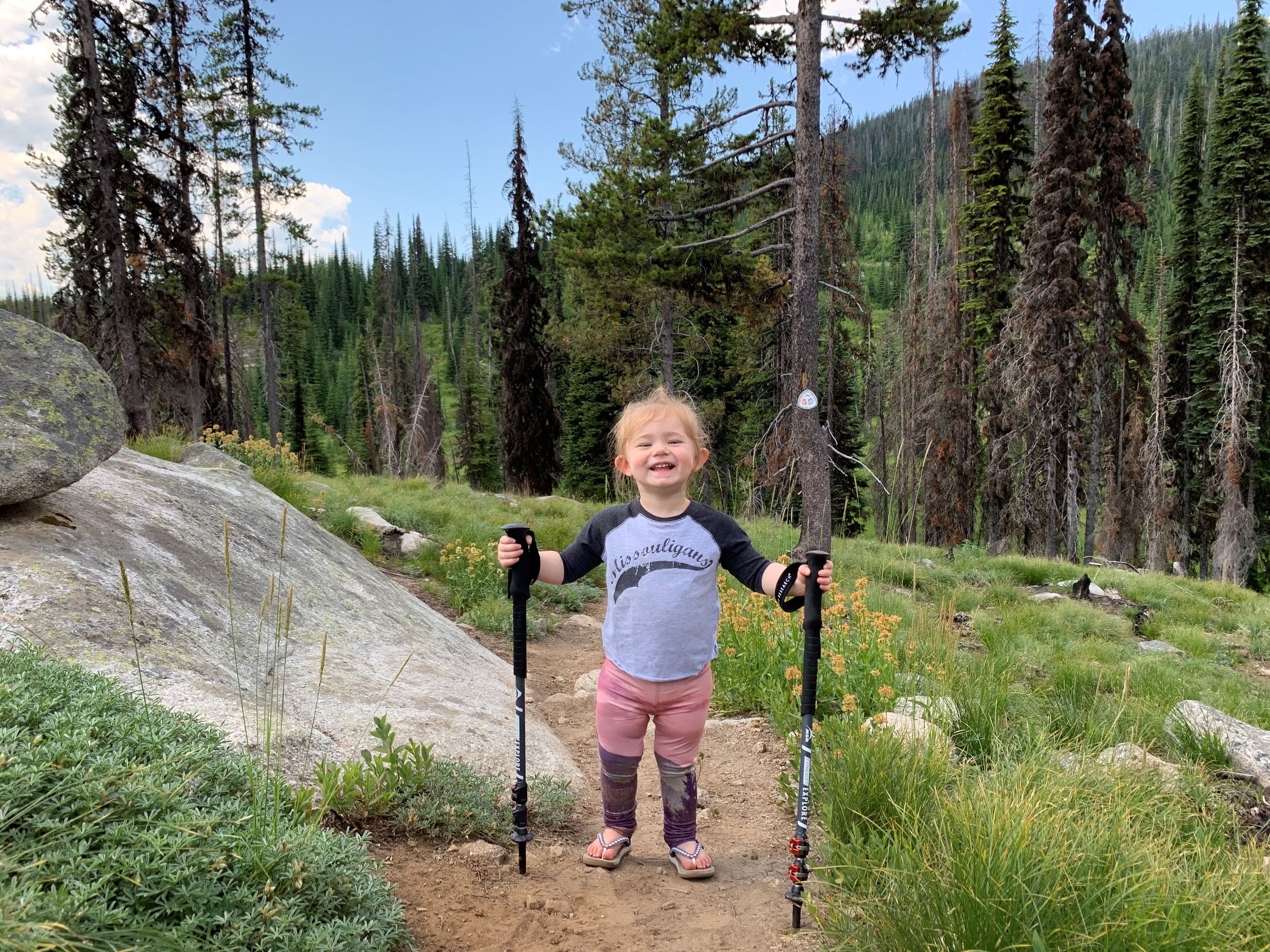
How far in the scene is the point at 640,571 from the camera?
3.08 m

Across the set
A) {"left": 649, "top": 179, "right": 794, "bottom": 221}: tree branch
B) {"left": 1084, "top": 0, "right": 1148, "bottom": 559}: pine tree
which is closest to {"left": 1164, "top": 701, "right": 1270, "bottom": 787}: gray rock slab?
{"left": 649, "top": 179, "right": 794, "bottom": 221}: tree branch

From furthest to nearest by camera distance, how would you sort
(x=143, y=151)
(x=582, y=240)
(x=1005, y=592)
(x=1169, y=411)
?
1. (x=1169, y=411)
2. (x=143, y=151)
3. (x=1005, y=592)
4. (x=582, y=240)

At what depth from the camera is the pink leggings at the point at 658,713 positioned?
301 cm

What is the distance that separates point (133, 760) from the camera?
218 cm

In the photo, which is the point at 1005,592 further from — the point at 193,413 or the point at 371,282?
the point at 371,282

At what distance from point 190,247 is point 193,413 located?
5.03 meters

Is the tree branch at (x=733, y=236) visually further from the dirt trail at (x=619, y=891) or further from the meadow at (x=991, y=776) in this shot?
the dirt trail at (x=619, y=891)

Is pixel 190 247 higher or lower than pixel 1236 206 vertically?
lower

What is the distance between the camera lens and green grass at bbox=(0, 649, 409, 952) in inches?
65.1

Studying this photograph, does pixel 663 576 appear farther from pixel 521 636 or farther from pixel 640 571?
pixel 521 636

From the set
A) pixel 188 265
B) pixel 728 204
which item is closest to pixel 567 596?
pixel 728 204

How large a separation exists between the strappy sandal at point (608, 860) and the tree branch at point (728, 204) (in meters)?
7.64

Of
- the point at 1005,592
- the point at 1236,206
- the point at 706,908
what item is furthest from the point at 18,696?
the point at 1236,206

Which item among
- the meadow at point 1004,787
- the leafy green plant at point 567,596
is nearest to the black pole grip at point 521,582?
the meadow at point 1004,787
